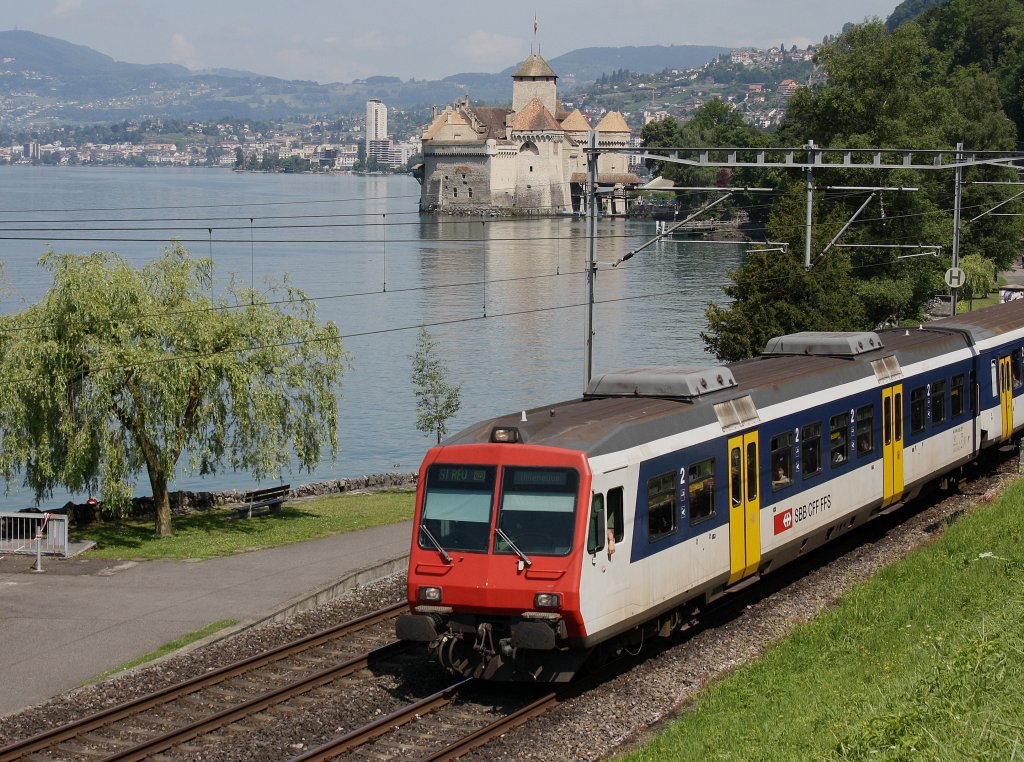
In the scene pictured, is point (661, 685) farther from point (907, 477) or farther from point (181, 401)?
point (181, 401)

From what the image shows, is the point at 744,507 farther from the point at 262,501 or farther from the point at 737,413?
the point at 262,501

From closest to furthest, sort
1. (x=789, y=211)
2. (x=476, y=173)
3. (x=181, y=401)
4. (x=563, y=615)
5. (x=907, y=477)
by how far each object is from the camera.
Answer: (x=563, y=615) → (x=907, y=477) → (x=181, y=401) → (x=789, y=211) → (x=476, y=173)

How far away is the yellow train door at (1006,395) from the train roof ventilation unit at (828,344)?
5372 mm

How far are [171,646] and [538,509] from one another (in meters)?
5.62

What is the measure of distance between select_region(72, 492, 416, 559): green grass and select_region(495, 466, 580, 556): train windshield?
1079 centimetres

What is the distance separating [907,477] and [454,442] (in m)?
10.0

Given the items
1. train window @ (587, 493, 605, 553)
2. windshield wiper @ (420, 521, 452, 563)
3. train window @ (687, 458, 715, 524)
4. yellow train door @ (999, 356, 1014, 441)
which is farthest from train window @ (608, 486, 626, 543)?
yellow train door @ (999, 356, 1014, 441)

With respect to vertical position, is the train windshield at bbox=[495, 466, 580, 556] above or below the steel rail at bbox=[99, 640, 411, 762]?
above

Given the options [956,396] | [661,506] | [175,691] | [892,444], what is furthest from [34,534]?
[956,396]

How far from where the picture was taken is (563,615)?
1381cm

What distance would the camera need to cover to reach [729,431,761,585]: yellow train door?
16797 millimetres

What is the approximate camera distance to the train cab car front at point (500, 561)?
45.4ft

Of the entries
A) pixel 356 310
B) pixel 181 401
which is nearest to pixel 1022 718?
pixel 181 401

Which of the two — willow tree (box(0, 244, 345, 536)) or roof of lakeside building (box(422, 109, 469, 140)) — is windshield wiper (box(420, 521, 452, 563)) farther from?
roof of lakeside building (box(422, 109, 469, 140))
